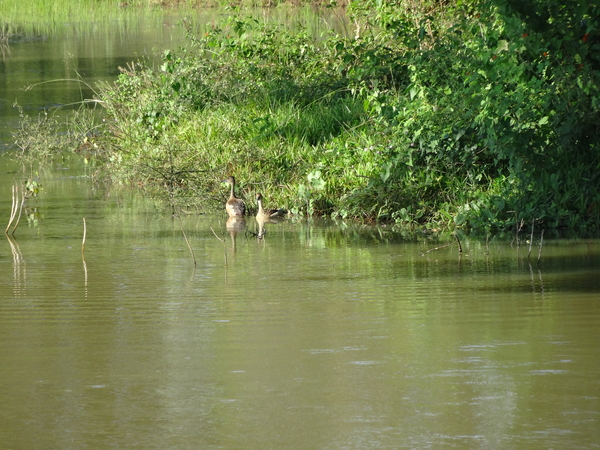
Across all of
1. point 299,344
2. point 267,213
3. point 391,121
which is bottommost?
point 299,344

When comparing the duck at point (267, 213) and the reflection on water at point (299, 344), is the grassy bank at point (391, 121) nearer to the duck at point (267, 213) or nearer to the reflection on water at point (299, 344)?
the duck at point (267, 213)

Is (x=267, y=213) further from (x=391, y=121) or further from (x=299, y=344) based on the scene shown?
(x=299, y=344)

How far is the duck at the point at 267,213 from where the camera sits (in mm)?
11641

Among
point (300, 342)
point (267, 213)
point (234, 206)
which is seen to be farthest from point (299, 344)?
point (267, 213)

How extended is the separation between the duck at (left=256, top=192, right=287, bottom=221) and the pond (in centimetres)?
109

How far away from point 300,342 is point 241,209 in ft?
16.9

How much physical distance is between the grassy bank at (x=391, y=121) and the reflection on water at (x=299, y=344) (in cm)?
88

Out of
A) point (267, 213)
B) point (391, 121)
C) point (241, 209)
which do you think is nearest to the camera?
point (391, 121)

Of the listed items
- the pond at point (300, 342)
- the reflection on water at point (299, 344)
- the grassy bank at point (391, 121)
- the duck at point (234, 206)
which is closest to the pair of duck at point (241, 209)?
the duck at point (234, 206)

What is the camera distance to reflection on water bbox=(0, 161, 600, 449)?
206 inches

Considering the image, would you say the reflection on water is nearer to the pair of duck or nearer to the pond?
the pond

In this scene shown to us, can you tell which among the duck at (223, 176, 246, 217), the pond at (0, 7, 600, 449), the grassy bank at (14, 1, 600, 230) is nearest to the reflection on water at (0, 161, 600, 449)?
the pond at (0, 7, 600, 449)

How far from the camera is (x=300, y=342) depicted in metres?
6.61

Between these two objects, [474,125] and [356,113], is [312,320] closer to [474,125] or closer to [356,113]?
[474,125]
